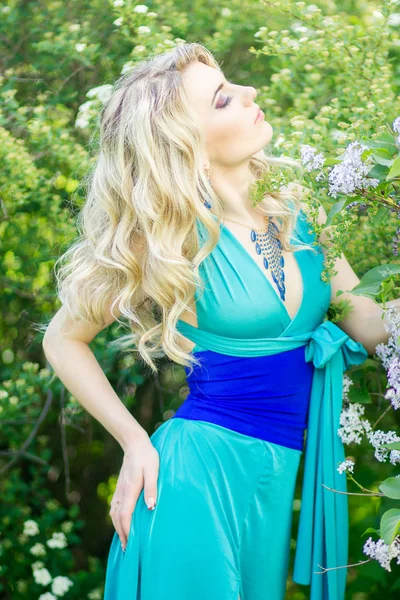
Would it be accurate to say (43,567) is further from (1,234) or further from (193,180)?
(193,180)

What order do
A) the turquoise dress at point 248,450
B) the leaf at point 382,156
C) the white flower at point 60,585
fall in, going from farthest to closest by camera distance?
the white flower at point 60,585, the turquoise dress at point 248,450, the leaf at point 382,156

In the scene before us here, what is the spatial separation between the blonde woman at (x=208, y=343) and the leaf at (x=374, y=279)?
1.51 feet

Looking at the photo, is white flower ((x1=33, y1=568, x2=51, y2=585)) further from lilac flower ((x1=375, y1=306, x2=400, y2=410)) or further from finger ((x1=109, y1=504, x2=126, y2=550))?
lilac flower ((x1=375, y1=306, x2=400, y2=410))

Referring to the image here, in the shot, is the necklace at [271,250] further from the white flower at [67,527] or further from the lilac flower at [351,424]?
the white flower at [67,527]

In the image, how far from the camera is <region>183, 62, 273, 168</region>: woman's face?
1.88 metres

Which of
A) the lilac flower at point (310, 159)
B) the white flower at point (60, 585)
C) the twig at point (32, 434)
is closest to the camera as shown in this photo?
the lilac flower at point (310, 159)

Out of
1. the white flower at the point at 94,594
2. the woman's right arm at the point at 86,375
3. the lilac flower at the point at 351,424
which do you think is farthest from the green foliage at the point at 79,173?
the woman's right arm at the point at 86,375

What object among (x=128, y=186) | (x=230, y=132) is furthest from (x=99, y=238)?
(x=230, y=132)

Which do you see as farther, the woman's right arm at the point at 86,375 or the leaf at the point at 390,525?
the woman's right arm at the point at 86,375

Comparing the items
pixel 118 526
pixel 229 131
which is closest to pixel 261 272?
pixel 229 131

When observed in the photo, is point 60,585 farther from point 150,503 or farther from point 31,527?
point 150,503

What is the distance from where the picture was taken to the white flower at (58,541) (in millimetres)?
3129

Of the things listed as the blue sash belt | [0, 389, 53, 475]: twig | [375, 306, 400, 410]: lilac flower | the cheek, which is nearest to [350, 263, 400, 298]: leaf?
[375, 306, 400, 410]: lilac flower

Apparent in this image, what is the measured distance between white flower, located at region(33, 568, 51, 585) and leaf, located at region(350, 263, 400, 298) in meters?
2.16
